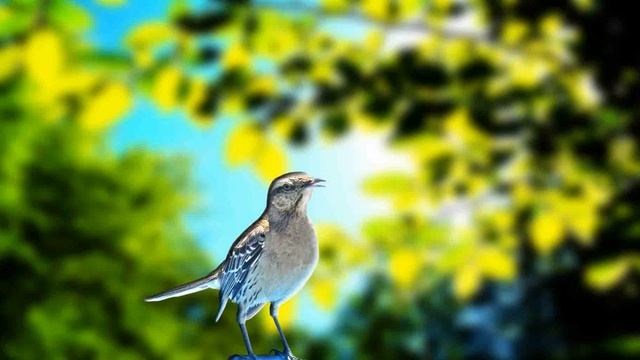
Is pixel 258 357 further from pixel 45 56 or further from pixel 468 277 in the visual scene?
pixel 468 277

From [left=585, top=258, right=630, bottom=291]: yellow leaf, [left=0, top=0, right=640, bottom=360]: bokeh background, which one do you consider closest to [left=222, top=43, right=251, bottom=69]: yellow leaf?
[left=0, top=0, right=640, bottom=360]: bokeh background

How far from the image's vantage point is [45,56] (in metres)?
2.66

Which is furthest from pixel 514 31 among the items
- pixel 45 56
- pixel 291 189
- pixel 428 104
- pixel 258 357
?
pixel 258 357

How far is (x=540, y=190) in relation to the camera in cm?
389

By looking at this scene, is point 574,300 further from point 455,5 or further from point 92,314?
point 92,314

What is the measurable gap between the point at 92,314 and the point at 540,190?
27.6 feet

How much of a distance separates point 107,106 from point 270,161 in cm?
67

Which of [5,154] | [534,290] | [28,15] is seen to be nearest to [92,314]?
[5,154]

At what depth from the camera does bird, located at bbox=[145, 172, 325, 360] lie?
1.52 meters

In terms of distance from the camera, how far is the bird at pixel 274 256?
4.97 ft

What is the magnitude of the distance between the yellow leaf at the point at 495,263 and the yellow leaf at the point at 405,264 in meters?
0.33

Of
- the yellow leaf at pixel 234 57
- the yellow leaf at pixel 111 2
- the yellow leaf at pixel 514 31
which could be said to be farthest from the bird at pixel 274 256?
the yellow leaf at pixel 514 31

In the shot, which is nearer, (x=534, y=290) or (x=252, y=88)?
(x=252, y=88)

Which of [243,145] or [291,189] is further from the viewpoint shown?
[243,145]
